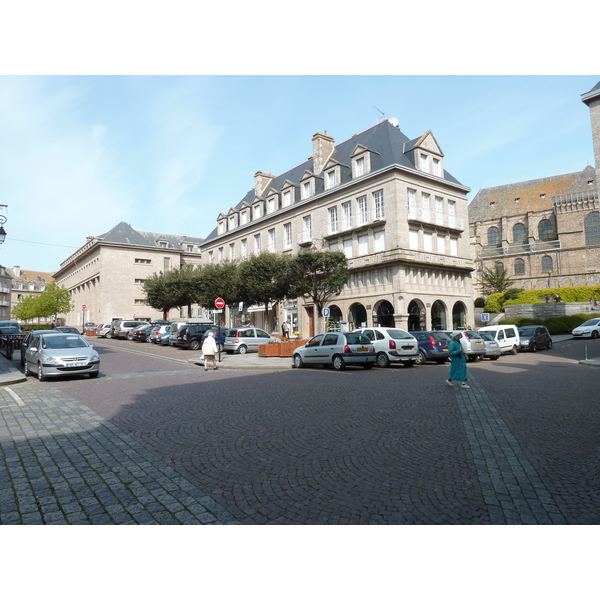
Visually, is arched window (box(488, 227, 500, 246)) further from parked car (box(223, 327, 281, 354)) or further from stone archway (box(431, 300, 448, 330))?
parked car (box(223, 327, 281, 354))

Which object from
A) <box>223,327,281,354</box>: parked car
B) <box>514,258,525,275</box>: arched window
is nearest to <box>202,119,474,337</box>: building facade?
<box>223,327,281,354</box>: parked car

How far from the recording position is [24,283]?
11119 centimetres

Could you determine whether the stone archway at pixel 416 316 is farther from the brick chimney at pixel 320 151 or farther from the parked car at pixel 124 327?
the parked car at pixel 124 327

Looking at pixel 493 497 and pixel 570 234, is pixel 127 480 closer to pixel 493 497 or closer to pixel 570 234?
pixel 493 497

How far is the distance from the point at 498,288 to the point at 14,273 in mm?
111896

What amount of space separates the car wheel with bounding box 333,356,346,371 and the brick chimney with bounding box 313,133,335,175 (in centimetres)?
2815

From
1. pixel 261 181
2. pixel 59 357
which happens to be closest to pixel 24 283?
pixel 261 181

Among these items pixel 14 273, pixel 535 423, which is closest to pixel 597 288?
pixel 535 423

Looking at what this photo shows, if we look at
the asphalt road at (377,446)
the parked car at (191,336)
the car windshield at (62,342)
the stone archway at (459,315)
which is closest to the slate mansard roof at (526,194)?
the stone archway at (459,315)

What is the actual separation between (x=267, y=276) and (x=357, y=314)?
9.25 metres

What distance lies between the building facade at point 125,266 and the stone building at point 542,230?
142ft

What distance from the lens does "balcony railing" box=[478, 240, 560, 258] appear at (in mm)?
59281

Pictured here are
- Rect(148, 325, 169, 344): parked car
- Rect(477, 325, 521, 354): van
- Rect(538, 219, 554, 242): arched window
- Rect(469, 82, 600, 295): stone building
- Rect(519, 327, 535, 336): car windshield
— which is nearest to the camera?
Rect(477, 325, 521, 354): van

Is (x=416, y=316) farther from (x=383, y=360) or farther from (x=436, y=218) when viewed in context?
(x=383, y=360)
